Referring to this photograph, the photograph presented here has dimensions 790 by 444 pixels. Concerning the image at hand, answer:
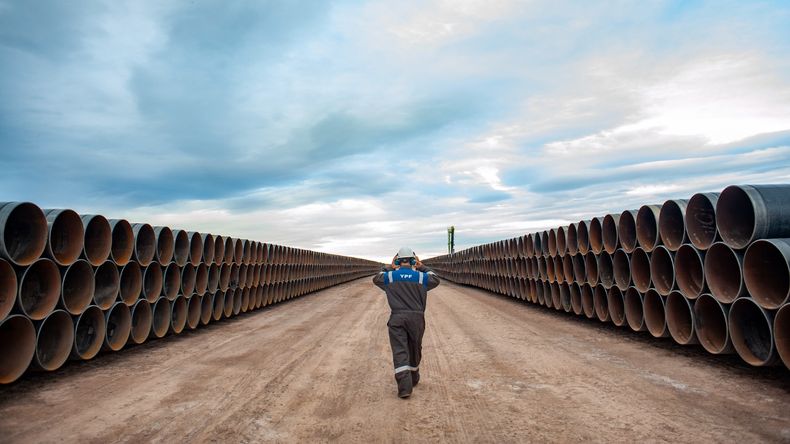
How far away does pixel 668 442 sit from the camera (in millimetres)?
4141

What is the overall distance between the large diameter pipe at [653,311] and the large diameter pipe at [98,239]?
9.19m

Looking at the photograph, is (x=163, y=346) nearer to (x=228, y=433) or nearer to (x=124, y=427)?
(x=124, y=427)

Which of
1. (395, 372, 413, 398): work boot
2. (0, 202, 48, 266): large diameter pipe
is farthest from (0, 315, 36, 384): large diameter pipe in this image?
(395, 372, 413, 398): work boot

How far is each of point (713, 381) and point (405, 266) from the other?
13.2ft

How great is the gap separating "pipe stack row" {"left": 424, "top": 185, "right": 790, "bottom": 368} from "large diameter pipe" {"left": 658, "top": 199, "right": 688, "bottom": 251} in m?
0.01

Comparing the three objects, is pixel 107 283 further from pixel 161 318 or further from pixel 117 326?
pixel 161 318

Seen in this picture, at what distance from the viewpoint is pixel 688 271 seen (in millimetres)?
7918

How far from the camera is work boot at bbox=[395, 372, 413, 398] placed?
5410 millimetres

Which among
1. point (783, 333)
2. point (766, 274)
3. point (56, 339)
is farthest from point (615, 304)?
point (56, 339)

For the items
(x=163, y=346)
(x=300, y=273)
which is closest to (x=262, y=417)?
(x=163, y=346)

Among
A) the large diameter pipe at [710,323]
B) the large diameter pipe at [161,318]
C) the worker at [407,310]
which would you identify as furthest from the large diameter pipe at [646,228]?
the large diameter pipe at [161,318]

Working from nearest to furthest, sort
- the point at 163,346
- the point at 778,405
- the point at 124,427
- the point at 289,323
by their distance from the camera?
the point at 124,427 → the point at 778,405 → the point at 163,346 → the point at 289,323

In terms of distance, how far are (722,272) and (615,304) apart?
3315 millimetres

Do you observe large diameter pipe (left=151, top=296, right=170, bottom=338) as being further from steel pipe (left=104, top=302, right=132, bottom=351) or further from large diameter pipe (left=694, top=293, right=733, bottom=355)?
large diameter pipe (left=694, top=293, right=733, bottom=355)
